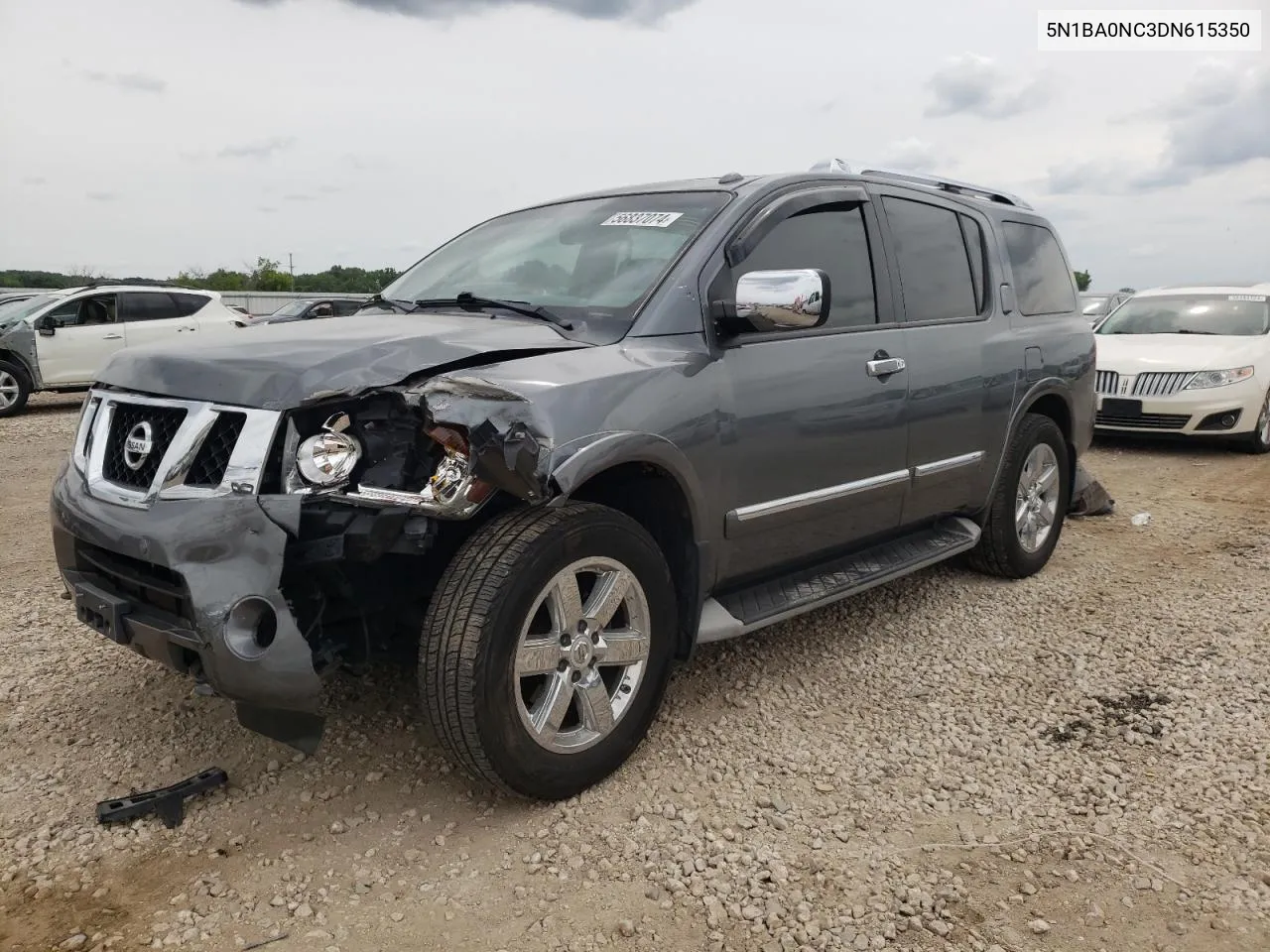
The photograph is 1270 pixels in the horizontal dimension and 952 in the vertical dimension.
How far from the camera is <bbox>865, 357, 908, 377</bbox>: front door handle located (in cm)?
374

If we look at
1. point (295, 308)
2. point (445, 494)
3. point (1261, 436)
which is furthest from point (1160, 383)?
point (295, 308)

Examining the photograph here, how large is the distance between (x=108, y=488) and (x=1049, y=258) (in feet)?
15.7

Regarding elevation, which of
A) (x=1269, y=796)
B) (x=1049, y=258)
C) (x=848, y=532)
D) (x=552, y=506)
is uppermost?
(x=1049, y=258)

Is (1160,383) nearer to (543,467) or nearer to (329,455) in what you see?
(543,467)

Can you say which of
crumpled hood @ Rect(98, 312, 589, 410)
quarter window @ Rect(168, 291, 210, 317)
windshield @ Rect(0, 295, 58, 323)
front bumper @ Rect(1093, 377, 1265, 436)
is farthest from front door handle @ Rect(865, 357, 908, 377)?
quarter window @ Rect(168, 291, 210, 317)

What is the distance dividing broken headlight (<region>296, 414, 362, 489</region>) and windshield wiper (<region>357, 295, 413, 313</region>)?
1.18 m

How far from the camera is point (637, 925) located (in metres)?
2.31

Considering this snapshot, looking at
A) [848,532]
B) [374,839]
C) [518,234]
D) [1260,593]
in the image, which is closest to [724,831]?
[374,839]

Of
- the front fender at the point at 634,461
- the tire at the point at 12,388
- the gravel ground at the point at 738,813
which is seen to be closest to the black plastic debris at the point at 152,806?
the gravel ground at the point at 738,813

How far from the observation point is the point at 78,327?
42.1 feet

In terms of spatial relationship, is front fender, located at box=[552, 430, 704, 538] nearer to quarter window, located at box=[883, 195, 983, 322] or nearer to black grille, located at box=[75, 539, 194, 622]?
black grille, located at box=[75, 539, 194, 622]

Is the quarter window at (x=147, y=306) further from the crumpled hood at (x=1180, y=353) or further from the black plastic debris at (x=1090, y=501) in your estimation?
the black plastic debris at (x=1090, y=501)

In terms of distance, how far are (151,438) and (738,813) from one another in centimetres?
196

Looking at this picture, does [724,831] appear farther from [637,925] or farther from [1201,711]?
[1201,711]
